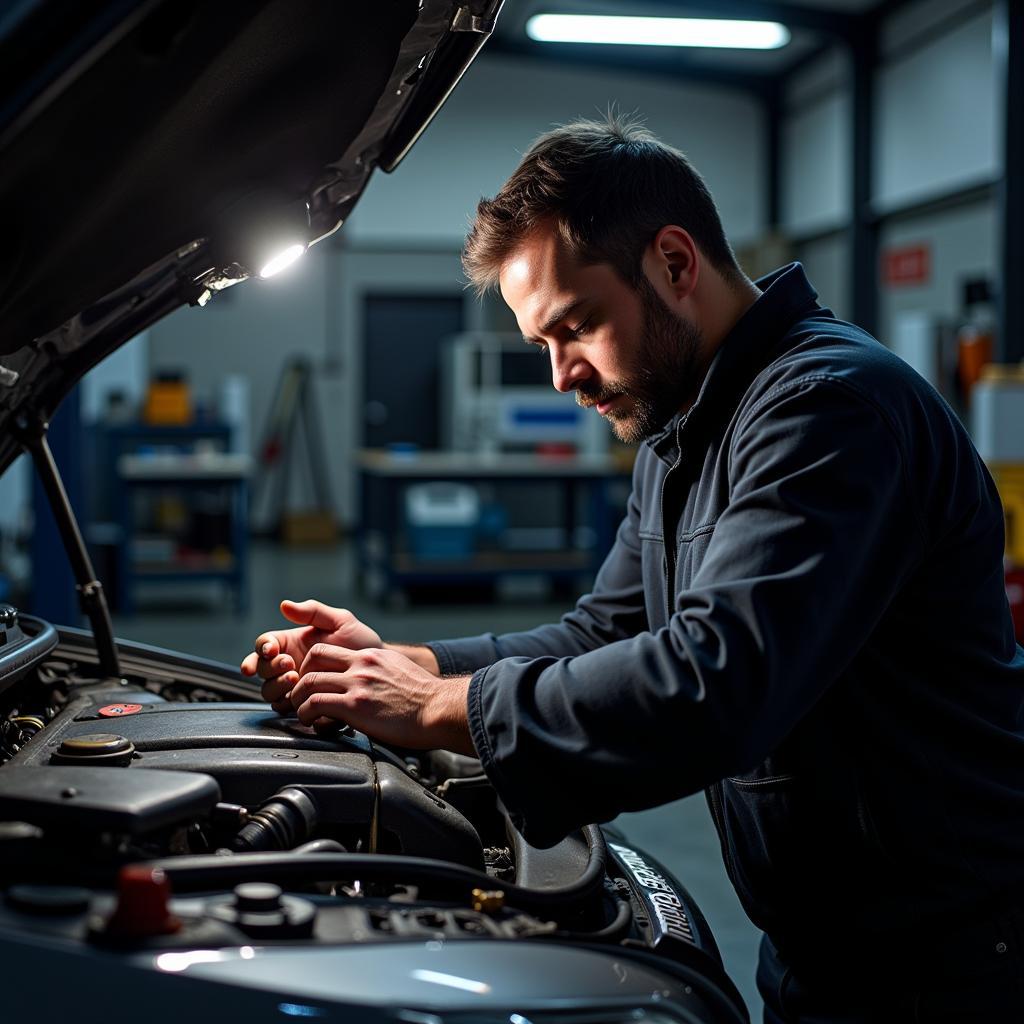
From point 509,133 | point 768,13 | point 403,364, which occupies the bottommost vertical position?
point 403,364

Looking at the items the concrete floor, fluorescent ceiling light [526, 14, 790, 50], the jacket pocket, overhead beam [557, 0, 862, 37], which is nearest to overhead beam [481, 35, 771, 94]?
fluorescent ceiling light [526, 14, 790, 50]

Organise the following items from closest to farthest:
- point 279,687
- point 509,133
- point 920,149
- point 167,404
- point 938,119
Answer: point 279,687 < point 167,404 < point 938,119 < point 920,149 < point 509,133

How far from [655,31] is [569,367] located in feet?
26.5

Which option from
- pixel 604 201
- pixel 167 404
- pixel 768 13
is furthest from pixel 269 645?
pixel 768 13

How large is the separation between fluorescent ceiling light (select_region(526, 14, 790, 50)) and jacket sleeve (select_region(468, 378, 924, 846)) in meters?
7.71

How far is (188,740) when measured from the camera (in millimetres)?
1307

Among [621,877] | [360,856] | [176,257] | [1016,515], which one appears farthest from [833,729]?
[1016,515]

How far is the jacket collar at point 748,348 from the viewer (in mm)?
1288

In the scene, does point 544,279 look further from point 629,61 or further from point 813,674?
point 629,61

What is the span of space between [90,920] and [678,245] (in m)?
0.86

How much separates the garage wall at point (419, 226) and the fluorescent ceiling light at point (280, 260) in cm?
958

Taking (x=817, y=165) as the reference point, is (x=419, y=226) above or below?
below

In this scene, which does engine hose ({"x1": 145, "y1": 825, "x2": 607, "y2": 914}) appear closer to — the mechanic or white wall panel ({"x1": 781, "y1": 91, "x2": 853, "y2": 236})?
the mechanic

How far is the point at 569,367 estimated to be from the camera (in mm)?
1350
